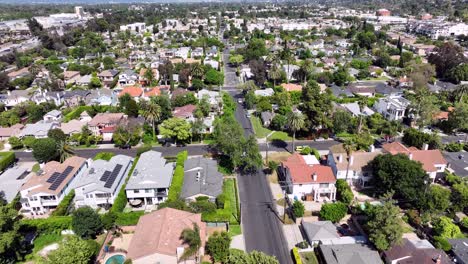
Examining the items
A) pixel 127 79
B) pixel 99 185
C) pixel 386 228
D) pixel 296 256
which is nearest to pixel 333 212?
pixel 386 228

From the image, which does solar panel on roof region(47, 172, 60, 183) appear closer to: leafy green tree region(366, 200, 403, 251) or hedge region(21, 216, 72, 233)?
hedge region(21, 216, 72, 233)

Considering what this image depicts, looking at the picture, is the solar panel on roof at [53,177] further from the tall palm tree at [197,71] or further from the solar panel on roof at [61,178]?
the tall palm tree at [197,71]

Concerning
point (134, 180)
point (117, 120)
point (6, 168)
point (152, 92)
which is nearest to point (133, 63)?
point (152, 92)

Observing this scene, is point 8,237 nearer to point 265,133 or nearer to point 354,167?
point 354,167

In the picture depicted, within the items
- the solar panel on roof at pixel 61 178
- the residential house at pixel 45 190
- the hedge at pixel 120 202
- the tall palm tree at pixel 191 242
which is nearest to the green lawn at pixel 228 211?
the tall palm tree at pixel 191 242

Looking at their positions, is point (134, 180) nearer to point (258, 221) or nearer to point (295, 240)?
point (258, 221)

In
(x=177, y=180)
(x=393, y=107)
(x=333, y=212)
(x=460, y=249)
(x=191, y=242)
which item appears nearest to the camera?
(x=191, y=242)

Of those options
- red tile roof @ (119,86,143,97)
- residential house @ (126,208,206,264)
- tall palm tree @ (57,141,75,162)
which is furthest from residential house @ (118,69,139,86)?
residential house @ (126,208,206,264)
